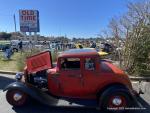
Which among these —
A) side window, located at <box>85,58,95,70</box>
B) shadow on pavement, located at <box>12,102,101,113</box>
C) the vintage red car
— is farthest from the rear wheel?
side window, located at <box>85,58,95,70</box>

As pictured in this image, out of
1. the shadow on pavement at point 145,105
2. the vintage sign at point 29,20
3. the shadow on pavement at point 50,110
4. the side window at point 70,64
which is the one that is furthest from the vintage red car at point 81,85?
the vintage sign at point 29,20

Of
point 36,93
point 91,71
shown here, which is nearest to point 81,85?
point 91,71

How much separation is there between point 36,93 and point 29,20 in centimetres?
1312

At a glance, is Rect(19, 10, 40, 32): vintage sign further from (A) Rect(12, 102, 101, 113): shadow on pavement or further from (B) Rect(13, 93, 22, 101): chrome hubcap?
(A) Rect(12, 102, 101, 113): shadow on pavement

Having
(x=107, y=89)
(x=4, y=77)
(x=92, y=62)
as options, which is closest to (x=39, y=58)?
(x=92, y=62)

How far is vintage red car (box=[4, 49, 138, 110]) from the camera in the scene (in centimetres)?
730

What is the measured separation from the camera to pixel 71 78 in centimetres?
758

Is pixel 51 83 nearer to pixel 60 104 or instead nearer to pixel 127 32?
pixel 60 104

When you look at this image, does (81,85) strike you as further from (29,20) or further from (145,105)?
(29,20)

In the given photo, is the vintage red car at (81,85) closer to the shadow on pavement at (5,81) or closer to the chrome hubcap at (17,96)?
the chrome hubcap at (17,96)

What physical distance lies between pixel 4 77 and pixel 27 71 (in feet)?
16.2

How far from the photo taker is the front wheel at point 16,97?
7.81 m

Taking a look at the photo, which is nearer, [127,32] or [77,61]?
[77,61]

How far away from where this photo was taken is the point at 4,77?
41.8ft
